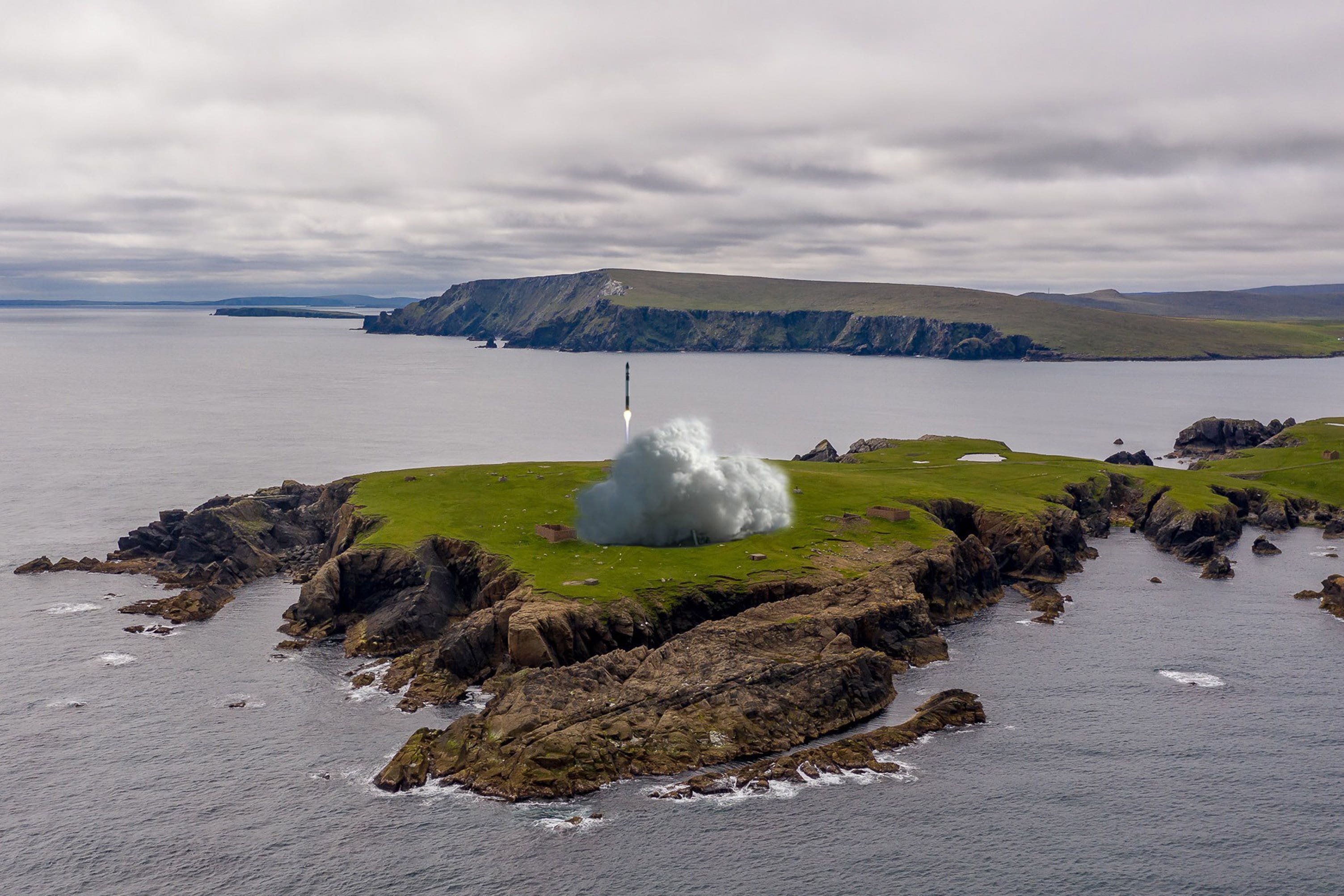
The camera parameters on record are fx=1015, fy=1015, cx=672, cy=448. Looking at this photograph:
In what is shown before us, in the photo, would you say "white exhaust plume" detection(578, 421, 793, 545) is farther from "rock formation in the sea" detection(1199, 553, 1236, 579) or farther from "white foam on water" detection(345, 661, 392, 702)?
"rock formation in the sea" detection(1199, 553, 1236, 579)

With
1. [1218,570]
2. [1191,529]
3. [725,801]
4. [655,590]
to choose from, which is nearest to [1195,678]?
[1218,570]

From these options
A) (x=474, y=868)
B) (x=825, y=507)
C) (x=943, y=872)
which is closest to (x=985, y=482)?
(x=825, y=507)

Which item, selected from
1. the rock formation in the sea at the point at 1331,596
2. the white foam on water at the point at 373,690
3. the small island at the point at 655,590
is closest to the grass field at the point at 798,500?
the small island at the point at 655,590

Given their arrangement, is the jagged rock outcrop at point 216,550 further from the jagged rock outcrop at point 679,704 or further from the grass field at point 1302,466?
the grass field at point 1302,466

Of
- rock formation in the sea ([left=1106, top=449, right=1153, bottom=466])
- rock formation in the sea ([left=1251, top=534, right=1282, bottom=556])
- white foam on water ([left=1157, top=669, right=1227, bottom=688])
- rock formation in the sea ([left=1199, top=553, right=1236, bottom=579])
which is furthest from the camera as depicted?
rock formation in the sea ([left=1106, top=449, right=1153, bottom=466])

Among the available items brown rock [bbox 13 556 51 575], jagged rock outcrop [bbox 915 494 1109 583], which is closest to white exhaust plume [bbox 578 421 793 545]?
jagged rock outcrop [bbox 915 494 1109 583]
